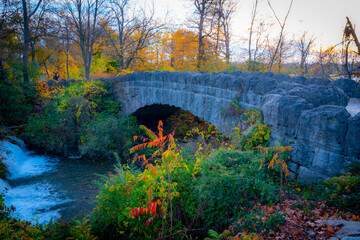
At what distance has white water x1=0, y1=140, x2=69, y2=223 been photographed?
6033mm

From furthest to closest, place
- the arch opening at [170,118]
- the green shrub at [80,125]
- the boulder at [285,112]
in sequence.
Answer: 1. the arch opening at [170,118]
2. the green shrub at [80,125]
3. the boulder at [285,112]

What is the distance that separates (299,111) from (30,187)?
8.04 meters

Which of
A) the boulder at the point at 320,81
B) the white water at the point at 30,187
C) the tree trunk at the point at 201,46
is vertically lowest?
the white water at the point at 30,187

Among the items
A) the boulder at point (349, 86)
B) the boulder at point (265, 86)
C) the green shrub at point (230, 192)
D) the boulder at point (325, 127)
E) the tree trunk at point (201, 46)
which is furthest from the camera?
the tree trunk at point (201, 46)

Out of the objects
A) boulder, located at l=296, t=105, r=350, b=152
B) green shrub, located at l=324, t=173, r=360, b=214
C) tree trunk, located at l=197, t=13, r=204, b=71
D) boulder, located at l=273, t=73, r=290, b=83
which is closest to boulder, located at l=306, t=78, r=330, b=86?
boulder, located at l=273, t=73, r=290, b=83

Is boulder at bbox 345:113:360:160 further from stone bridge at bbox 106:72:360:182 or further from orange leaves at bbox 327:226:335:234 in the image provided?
orange leaves at bbox 327:226:335:234

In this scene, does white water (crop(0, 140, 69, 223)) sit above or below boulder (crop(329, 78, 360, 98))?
below

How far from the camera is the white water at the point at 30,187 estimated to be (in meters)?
6.03

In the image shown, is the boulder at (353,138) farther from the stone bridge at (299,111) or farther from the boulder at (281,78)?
the boulder at (281,78)

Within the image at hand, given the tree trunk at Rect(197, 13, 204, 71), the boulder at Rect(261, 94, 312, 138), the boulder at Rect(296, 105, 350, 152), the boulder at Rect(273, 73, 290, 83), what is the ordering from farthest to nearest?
the tree trunk at Rect(197, 13, 204, 71) < the boulder at Rect(273, 73, 290, 83) < the boulder at Rect(261, 94, 312, 138) < the boulder at Rect(296, 105, 350, 152)

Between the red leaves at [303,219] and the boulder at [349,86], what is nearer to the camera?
the red leaves at [303,219]

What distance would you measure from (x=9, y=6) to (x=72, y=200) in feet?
49.7

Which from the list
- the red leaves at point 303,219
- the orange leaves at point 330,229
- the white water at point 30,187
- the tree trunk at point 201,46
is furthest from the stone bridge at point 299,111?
the tree trunk at point 201,46

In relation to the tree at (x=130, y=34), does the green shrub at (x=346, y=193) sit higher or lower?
lower
